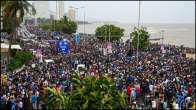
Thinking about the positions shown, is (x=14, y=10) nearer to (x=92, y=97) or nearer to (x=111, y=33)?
(x=92, y=97)

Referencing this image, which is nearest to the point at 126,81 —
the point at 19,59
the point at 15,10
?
the point at 19,59

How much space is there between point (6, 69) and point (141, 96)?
64.4ft

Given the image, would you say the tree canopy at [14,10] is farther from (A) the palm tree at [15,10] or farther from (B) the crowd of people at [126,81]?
A: (B) the crowd of people at [126,81]

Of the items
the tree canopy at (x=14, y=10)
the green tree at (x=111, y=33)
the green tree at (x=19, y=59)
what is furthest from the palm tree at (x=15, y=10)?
the green tree at (x=111, y=33)

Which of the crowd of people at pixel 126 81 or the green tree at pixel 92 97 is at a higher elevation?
the green tree at pixel 92 97

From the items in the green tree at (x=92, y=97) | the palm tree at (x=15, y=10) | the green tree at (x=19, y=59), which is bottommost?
the green tree at (x=19, y=59)

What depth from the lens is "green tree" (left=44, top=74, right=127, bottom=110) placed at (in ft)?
63.7

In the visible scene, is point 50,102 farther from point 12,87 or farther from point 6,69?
point 6,69

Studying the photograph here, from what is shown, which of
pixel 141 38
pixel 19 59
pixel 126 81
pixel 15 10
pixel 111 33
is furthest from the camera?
pixel 111 33

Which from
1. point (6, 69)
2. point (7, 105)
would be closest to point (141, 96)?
point (7, 105)

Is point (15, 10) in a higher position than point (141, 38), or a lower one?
higher

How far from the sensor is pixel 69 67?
40031 mm

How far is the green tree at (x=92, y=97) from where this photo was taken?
63.7ft

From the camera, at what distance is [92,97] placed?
1961 cm
